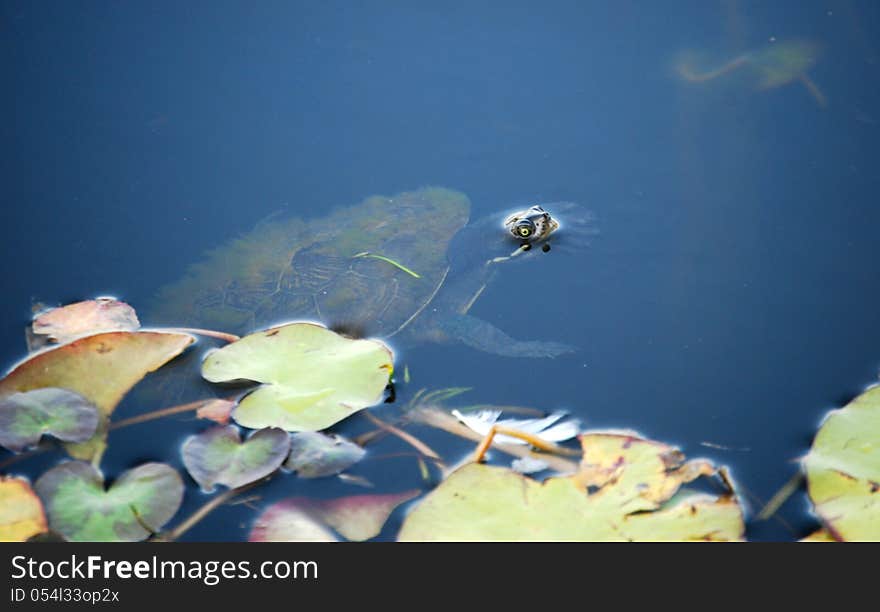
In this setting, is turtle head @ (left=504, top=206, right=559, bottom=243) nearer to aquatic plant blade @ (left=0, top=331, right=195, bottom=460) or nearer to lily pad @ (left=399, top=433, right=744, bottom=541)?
lily pad @ (left=399, top=433, right=744, bottom=541)

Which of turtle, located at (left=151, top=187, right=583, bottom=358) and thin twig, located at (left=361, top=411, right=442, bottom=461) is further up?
turtle, located at (left=151, top=187, right=583, bottom=358)

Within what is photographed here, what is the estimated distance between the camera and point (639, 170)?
180 cm

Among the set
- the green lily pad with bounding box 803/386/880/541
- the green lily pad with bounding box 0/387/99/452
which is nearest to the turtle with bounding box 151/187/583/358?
the green lily pad with bounding box 0/387/99/452

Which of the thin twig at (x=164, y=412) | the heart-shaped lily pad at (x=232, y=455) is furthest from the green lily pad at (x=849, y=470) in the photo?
the thin twig at (x=164, y=412)

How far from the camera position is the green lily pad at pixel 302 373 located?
1359mm

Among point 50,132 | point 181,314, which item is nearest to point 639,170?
point 181,314

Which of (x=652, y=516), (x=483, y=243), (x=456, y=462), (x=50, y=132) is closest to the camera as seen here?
(x=652, y=516)

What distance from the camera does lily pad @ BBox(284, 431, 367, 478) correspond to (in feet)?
4.33

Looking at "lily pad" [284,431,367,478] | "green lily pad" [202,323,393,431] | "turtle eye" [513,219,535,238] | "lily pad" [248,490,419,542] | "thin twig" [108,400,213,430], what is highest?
"turtle eye" [513,219,535,238]

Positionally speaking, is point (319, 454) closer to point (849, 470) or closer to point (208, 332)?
point (208, 332)

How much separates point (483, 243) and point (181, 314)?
2.08 ft

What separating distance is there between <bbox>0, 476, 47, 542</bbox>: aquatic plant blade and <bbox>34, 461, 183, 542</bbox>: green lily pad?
13 mm

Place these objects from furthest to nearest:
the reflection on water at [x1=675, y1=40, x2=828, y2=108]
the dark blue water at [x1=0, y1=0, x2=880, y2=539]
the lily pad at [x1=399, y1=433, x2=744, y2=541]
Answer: the reflection on water at [x1=675, y1=40, x2=828, y2=108] < the dark blue water at [x1=0, y1=0, x2=880, y2=539] < the lily pad at [x1=399, y1=433, x2=744, y2=541]

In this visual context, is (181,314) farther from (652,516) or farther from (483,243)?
(652,516)
